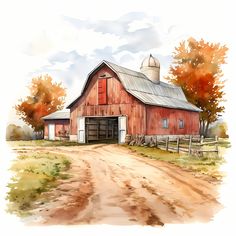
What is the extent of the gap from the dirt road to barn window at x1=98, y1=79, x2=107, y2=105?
101 centimetres

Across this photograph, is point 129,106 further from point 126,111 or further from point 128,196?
point 128,196

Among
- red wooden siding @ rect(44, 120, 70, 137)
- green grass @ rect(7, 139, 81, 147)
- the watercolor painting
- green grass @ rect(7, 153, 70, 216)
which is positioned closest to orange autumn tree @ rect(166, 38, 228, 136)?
the watercolor painting

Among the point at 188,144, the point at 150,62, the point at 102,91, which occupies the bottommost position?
the point at 188,144

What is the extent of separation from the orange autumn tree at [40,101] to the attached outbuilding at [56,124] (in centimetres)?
7

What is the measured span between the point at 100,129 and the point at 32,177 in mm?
1950

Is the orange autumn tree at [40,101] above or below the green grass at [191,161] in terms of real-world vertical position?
above

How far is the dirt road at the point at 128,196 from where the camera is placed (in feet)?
12.2

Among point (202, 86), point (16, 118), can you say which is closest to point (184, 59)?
point (202, 86)

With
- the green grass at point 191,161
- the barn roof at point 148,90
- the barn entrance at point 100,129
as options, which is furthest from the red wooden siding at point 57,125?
the green grass at point 191,161

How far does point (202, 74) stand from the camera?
470 cm

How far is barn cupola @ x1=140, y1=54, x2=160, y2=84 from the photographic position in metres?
4.42

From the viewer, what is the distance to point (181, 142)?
194 inches

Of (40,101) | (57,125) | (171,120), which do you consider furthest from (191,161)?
(40,101)

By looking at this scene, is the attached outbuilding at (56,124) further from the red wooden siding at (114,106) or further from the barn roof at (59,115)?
the red wooden siding at (114,106)
